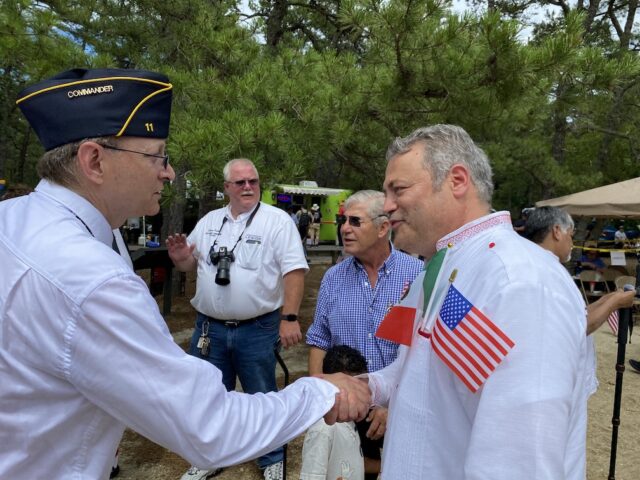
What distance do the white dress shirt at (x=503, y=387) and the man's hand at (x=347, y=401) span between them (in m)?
0.18

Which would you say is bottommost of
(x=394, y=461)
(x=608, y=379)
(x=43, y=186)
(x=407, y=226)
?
(x=608, y=379)

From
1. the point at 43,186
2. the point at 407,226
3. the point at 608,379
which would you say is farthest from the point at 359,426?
the point at 608,379

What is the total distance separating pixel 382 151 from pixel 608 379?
4031mm

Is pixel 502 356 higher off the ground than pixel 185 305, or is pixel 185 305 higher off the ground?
pixel 502 356

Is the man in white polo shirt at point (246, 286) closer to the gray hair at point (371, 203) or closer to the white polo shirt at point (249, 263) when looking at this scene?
the white polo shirt at point (249, 263)

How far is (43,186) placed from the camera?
139cm

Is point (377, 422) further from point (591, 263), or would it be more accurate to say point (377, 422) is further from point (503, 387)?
point (591, 263)

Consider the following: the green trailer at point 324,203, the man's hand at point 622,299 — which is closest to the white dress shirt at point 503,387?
the man's hand at point 622,299

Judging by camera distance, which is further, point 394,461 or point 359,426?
point 359,426

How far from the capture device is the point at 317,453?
255 cm

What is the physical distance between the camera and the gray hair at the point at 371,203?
3158 mm

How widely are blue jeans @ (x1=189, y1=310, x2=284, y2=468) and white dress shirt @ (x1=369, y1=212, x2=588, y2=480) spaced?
85.2 inches

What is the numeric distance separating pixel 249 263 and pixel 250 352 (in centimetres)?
64

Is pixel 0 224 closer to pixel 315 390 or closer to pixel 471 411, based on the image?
pixel 315 390
